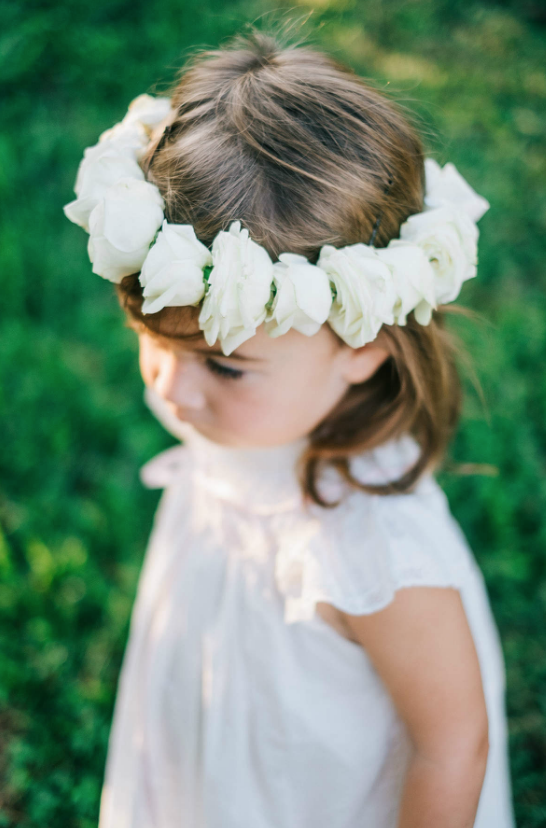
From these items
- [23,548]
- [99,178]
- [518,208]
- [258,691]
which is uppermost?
[518,208]

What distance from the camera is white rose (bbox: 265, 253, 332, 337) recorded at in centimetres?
99

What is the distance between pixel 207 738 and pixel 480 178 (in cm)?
327

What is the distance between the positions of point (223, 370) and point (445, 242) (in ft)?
1.50

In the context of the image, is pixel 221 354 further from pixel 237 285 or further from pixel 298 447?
pixel 298 447

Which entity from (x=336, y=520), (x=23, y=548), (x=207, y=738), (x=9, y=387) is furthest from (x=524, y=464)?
(x=9, y=387)

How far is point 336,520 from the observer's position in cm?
138

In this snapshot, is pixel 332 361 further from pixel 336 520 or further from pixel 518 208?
pixel 518 208

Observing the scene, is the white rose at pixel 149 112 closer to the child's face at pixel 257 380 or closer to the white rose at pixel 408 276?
the child's face at pixel 257 380

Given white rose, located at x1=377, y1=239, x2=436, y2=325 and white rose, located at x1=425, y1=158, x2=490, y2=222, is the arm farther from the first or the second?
white rose, located at x1=425, y1=158, x2=490, y2=222

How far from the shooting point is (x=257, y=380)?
118 cm

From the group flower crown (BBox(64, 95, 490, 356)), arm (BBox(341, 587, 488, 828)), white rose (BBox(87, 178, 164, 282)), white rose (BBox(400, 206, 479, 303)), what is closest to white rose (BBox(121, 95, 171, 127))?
flower crown (BBox(64, 95, 490, 356))

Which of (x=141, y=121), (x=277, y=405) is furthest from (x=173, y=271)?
(x=141, y=121)

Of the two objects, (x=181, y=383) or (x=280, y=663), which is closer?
(x=181, y=383)

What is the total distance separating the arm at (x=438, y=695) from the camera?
121 cm
